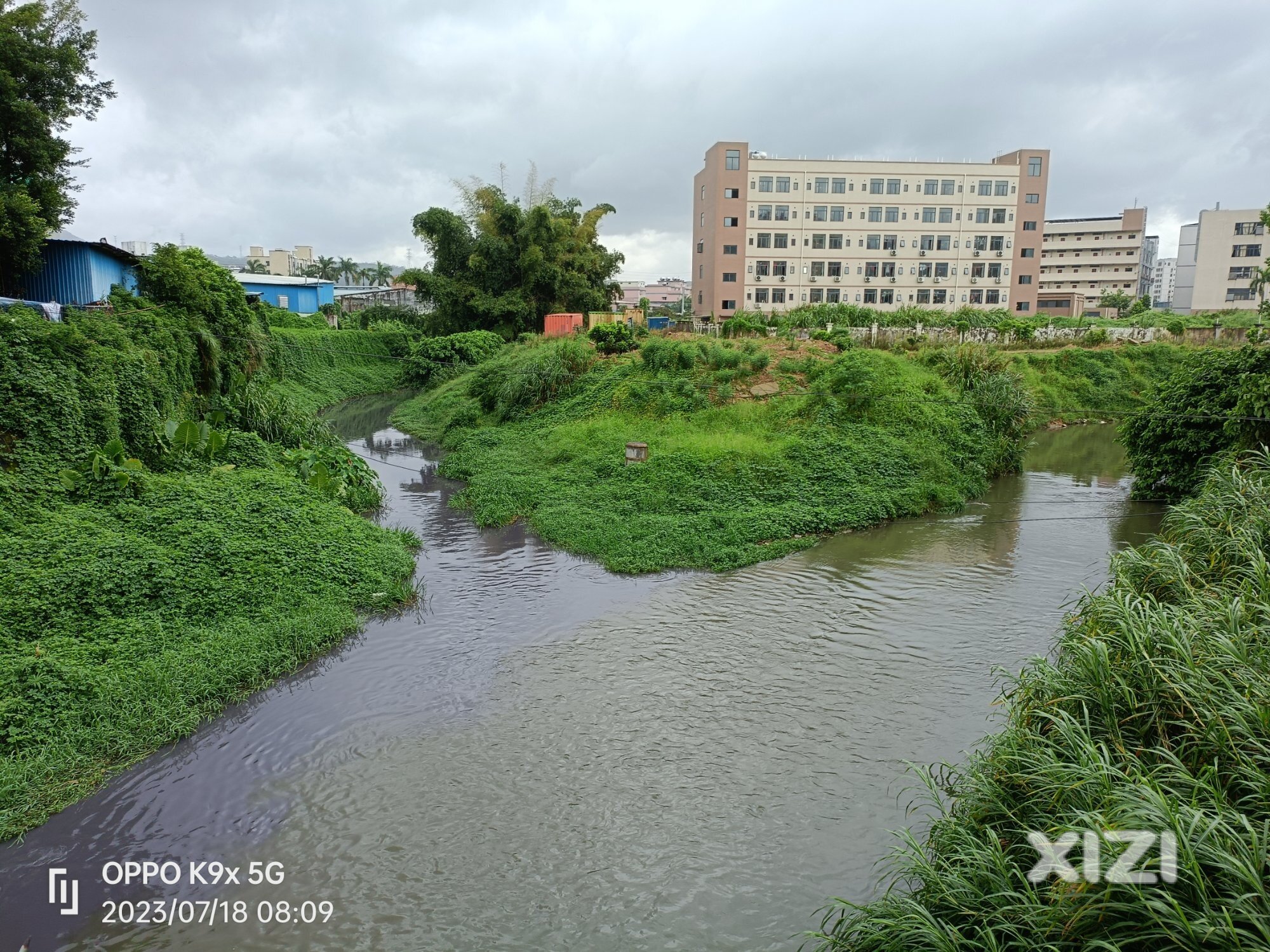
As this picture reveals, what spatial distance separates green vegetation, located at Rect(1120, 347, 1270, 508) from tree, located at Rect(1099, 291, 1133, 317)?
51355mm

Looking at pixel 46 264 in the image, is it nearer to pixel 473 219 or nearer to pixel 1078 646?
pixel 1078 646

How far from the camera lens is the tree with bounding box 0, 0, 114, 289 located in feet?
46.7

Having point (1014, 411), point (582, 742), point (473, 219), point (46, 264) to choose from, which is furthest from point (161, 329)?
point (473, 219)

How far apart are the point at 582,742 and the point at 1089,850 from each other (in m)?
4.41

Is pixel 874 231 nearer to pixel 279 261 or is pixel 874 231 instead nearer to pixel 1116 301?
pixel 1116 301

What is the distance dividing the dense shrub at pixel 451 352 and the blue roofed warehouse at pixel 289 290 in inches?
426

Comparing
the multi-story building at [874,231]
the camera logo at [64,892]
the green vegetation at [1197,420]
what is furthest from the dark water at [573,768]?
the multi-story building at [874,231]

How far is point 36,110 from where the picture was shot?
48.5 ft

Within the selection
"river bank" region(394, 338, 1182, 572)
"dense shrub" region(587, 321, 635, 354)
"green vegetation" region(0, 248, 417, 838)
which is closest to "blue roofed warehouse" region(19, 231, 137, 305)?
"green vegetation" region(0, 248, 417, 838)

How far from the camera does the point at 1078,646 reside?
18.5 feet

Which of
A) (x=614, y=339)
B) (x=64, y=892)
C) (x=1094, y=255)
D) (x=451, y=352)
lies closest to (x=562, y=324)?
(x=451, y=352)

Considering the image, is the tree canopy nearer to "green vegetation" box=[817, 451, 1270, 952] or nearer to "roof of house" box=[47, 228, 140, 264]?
"roof of house" box=[47, 228, 140, 264]

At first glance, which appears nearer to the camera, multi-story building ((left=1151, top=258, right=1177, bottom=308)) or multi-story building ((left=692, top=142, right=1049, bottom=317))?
multi-story building ((left=692, top=142, right=1049, bottom=317))

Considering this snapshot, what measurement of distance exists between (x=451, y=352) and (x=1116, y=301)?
181 feet
